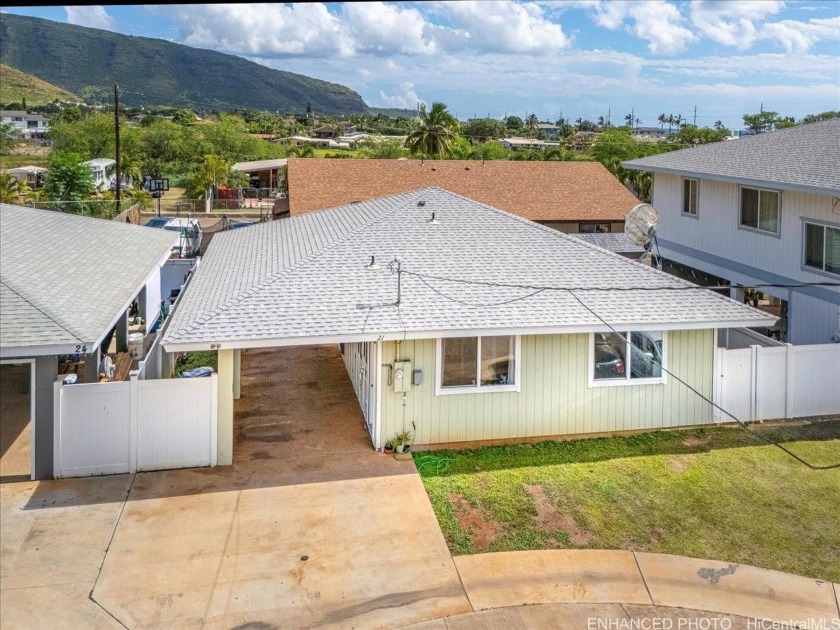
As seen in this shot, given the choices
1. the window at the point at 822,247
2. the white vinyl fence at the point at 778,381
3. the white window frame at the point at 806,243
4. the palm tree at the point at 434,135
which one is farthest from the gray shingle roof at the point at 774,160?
the palm tree at the point at 434,135

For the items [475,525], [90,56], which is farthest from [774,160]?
[90,56]

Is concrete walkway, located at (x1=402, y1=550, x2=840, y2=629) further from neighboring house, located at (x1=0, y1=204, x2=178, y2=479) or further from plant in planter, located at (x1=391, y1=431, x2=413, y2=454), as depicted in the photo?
neighboring house, located at (x1=0, y1=204, x2=178, y2=479)

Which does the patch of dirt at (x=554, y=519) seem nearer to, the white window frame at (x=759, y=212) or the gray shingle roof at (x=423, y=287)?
the gray shingle roof at (x=423, y=287)

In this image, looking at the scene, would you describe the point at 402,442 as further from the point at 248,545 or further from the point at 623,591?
the point at 623,591

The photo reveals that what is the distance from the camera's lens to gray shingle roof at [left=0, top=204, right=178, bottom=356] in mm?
5227

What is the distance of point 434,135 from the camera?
4875cm

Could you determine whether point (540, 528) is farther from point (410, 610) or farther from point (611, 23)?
point (611, 23)

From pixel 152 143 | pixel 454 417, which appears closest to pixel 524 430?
pixel 454 417

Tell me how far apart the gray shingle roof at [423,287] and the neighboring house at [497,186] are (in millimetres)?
13478

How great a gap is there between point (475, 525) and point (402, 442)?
2567mm

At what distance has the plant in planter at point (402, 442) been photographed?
35.8 feet

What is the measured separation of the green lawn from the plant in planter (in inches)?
12.4

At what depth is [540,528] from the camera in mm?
8594

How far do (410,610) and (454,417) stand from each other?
448 cm
